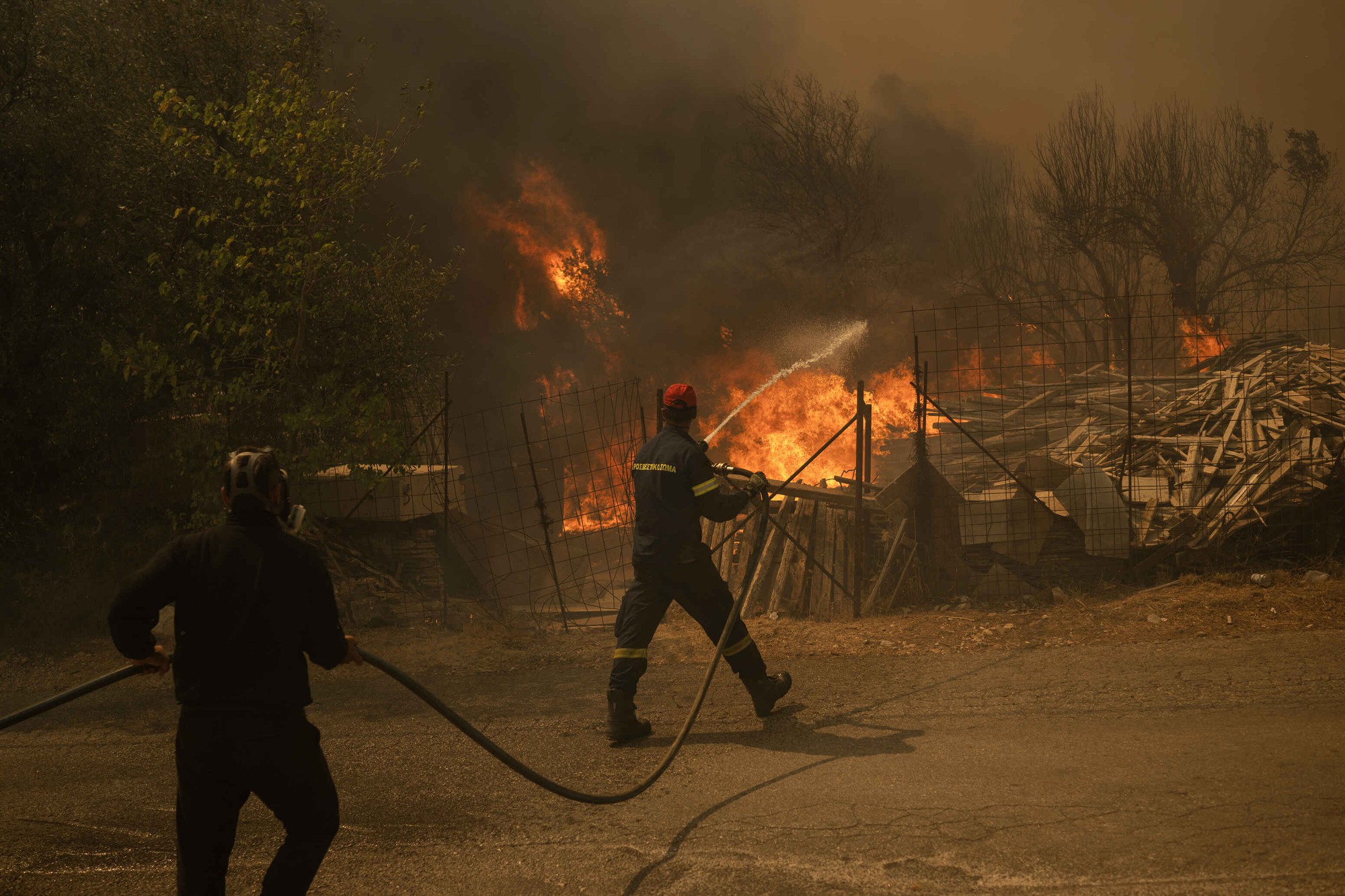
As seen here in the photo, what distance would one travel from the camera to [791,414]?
25.7m

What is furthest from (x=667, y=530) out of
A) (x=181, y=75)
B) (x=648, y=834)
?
(x=181, y=75)

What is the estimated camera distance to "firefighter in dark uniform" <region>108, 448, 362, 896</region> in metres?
2.79

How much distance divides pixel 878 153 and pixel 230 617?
3326 centimetres

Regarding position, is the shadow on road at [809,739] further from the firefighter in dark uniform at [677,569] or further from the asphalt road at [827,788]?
the firefighter in dark uniform at [677,569]

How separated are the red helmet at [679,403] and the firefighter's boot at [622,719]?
1.66m

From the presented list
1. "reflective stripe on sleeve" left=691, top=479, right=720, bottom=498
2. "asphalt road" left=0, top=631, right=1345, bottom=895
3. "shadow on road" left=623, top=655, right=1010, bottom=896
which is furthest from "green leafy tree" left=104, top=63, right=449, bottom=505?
"shadow on road" left=623, top=655, right=1010, bottom=896

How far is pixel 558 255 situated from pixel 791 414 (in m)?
8.12

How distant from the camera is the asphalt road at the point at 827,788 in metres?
3.68

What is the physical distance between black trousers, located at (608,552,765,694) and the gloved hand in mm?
501

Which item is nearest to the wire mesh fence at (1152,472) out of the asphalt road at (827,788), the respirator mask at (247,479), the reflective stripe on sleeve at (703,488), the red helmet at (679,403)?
the asphalt road at (827,788)

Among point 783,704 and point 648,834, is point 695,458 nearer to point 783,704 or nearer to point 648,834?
point 783,704

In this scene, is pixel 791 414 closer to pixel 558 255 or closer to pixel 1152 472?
pixel 558 255

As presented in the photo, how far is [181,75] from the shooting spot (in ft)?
32.4

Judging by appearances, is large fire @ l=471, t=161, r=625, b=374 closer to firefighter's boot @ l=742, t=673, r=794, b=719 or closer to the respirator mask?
firefighter's boot @ l=742, t=673, r=794, b=719
